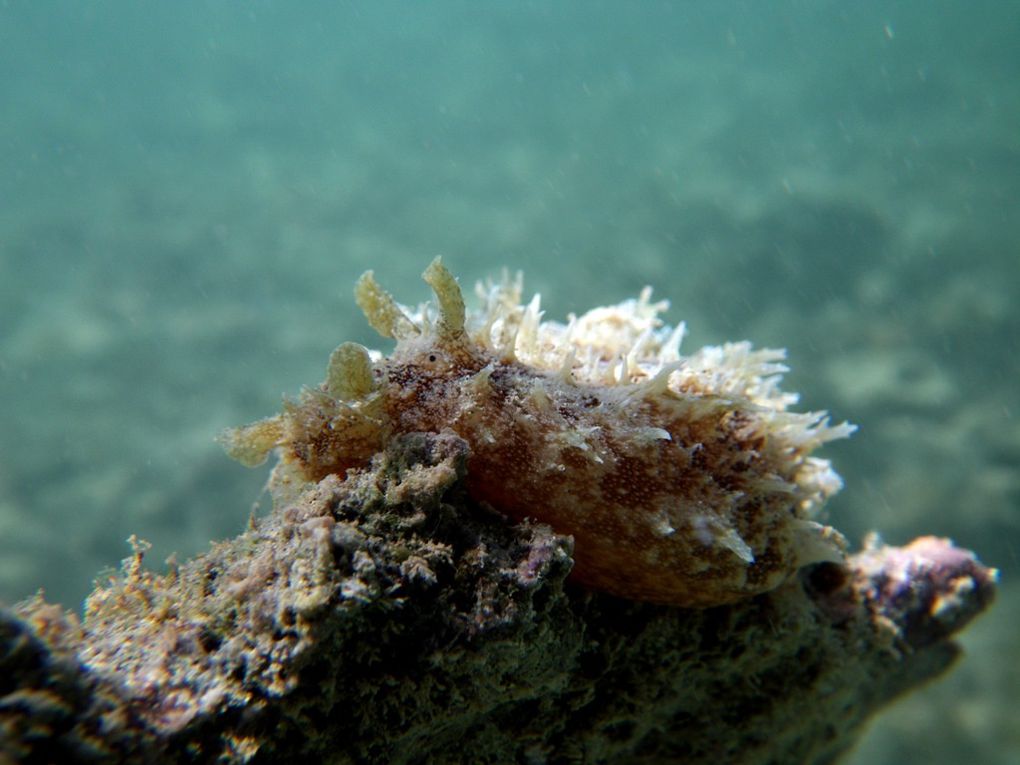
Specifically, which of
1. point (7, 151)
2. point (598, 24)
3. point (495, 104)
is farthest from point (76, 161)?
point (598, 24)

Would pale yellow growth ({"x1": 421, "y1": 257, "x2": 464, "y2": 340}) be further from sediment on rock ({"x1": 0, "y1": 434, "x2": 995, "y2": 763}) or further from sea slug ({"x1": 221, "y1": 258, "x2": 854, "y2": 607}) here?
sediment on rock ({"x1": 0, "y1": 434, "x2": 995, "y2": 763})

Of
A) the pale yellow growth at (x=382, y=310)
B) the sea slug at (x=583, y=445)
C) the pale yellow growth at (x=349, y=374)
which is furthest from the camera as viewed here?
the pale yellow growth at (x=382, y=310)

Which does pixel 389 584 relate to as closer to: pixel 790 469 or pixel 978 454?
pixel 790 469

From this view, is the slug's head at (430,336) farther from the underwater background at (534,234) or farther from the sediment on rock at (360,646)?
the underwater background at (534,234)

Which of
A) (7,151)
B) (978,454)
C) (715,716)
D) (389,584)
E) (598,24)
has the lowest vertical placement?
(715,716)

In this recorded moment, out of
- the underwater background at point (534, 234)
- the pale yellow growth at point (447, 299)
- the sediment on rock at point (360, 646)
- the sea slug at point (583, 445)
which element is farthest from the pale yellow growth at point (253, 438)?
the underwater background at point (534, 234)

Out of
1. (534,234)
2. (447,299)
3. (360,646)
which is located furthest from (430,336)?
(534,234)
